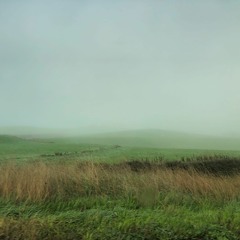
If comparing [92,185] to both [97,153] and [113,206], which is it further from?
[97,153]

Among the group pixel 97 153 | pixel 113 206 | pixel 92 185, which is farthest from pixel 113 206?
pixel 97 153

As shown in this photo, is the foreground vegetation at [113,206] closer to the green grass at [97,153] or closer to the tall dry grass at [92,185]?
the tall dry grass at [92,185]

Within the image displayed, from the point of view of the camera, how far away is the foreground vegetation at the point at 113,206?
8.72 metres

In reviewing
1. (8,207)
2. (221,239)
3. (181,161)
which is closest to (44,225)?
(8,207)

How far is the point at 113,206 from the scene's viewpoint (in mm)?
12141

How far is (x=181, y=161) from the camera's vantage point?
91.2 ft

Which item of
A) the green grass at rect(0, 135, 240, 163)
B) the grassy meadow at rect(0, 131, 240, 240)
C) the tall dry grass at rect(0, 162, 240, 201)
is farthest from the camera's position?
the green grass at rect(0, 135, 240, 163)

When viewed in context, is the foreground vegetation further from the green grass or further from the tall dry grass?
the green grass

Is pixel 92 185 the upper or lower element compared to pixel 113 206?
upper

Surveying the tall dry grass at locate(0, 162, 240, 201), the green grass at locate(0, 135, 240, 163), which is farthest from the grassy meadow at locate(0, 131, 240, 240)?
the green grass at locate(0, 135, 240, 163)

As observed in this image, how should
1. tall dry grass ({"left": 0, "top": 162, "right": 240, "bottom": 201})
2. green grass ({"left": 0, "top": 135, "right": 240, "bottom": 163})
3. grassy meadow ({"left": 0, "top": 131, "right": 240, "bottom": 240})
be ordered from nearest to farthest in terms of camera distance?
grassy meadow ({"left": 0, "top": 131, "right": 240, "bottom": 240}) → tall dry grass ({"left": 0, "top": 162, "right": 240, "bottom": 201}) → green grass ({"left": 0, "top": 135, "right": 240, "bottom": 163})

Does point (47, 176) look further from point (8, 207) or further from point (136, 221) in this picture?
point (136, 221)

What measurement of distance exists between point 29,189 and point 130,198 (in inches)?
130

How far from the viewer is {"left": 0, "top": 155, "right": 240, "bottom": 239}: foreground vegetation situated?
8.72 m
